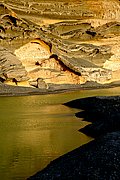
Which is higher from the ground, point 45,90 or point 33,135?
point 33,135

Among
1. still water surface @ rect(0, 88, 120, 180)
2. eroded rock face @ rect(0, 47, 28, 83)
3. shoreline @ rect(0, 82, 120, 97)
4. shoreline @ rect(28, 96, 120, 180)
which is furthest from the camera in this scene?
eroded rock face @ rect(0, 47, 28, 83)

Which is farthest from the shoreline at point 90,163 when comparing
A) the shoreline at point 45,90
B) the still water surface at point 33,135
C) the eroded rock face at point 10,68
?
the eroded rock face at point 10,68

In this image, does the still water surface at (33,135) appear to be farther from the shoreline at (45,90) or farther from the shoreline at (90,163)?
the shoreline at (45,90)

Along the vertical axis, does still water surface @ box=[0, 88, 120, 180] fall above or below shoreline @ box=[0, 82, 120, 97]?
above

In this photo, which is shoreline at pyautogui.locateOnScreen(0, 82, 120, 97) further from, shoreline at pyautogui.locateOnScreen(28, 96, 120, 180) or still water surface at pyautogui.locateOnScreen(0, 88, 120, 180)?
shoreline at pyautogui.locateOnScreen(28, 96, 120, 180)

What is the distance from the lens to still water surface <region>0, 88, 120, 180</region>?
33.9ft

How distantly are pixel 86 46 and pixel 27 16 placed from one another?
16.0 feet

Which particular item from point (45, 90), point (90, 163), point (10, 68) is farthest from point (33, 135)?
point (10, 68)

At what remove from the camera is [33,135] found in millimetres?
13891

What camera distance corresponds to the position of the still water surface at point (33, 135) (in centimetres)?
1034

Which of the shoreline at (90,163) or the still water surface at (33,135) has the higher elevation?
the shoreline at (90,163)

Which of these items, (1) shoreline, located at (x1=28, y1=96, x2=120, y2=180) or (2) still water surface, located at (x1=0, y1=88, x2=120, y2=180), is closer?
(1) shoreline, located at (x1=28, y1=96, x2=120, y2=180)

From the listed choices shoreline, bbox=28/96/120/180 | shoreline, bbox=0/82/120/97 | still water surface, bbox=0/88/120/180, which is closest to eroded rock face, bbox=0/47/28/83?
shoreline, bbox=0/82/120/97

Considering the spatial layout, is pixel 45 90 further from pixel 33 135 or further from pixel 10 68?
pixel 33 135
